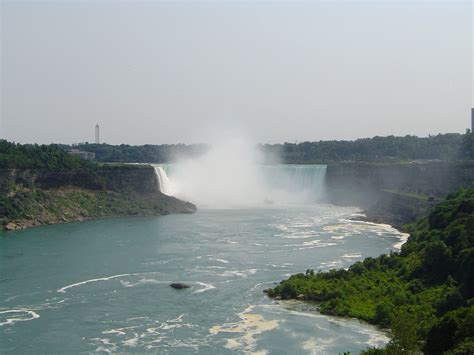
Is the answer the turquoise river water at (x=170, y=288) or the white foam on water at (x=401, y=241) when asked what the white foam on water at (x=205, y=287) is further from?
the white foam on water at (x=401, y=241)

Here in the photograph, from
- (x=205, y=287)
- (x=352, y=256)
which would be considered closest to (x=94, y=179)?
(x=352, y=256)

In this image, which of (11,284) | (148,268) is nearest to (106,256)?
(148,268)

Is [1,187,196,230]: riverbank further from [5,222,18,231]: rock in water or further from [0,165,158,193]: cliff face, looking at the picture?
[0,165,158,193]: cliff face

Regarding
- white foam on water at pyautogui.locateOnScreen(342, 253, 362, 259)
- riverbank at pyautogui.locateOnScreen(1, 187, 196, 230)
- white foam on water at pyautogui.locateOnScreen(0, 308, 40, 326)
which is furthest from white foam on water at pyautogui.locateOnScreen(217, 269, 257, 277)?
riverbank at pyautogui.locateOnScreen(1, 187, 196, 230)

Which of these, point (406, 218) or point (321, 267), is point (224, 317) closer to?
point (321, 267)

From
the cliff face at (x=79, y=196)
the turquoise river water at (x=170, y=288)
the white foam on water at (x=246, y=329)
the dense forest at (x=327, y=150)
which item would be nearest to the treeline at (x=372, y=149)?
the dense forest at (x=327, y=150)

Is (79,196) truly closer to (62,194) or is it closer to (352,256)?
(62,194)
